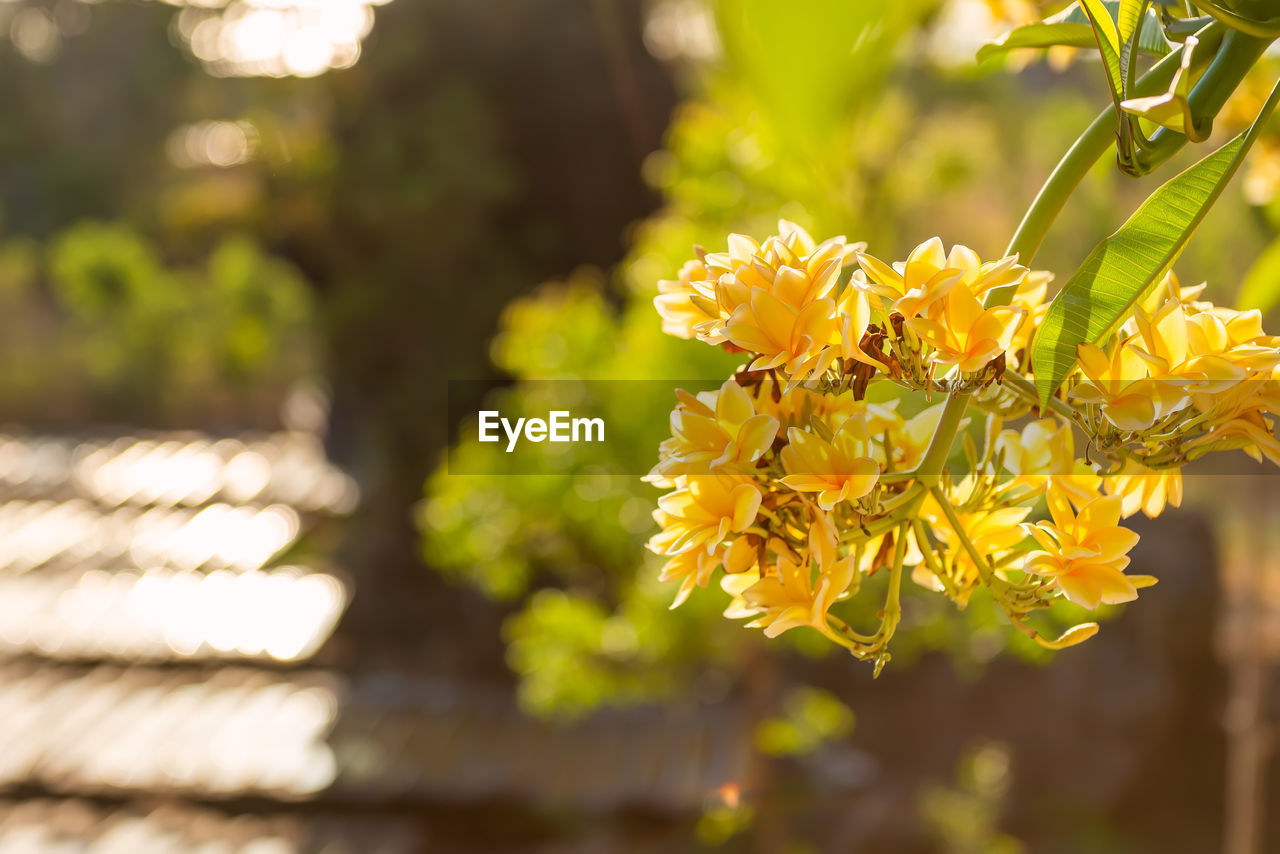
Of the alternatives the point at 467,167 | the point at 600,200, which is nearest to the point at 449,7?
the point at 467,167

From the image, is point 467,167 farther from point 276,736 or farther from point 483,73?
point 276,736

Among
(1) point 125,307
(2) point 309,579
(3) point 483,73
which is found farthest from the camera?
(1) point 125,307

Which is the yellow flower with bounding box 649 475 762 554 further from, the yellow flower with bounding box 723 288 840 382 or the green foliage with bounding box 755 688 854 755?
the green foliage with bounding box 755 688 854 755

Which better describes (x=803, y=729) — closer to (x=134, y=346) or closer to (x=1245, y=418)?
(x=1245, y=418)

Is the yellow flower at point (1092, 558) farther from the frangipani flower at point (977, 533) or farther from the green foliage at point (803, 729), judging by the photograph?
the green foliage at point (803, 729)

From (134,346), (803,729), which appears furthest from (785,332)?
(134,346)

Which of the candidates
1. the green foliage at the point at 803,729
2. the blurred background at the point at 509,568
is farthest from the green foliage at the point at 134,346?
the green foliage at the point at 803,729

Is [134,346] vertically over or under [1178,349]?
over
